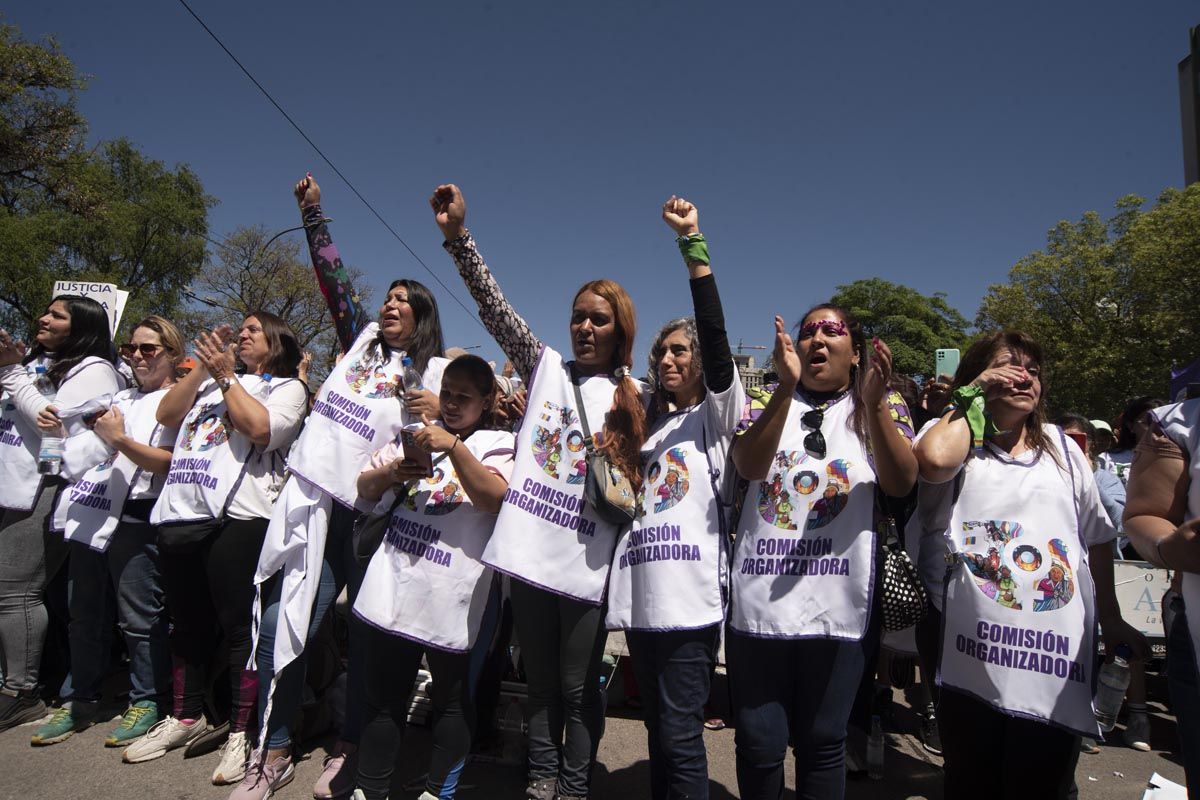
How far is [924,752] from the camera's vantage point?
3680mm

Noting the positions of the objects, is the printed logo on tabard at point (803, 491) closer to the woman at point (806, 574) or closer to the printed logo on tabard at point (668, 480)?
the woman at point (806, 574)

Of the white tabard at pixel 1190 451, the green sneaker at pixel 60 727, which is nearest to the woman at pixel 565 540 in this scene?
the white tabard at pixel 1190 451

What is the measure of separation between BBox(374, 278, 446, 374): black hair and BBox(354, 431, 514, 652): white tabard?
0.67 meters

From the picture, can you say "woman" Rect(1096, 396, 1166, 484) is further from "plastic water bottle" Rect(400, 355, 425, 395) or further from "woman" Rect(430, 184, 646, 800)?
"plastic water bottle" Rect(400, 355, 425, 395)

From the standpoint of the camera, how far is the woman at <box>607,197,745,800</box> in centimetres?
217

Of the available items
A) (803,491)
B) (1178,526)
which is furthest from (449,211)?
(1178,526)

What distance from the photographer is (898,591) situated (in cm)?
203

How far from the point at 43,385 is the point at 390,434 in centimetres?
245

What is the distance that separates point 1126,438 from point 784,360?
186 inches

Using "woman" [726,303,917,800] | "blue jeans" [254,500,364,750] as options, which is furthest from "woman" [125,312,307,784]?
"woman" [726,303,917,800]

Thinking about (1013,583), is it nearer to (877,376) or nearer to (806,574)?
(806,574)

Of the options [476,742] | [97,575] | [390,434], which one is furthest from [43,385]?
[476,742]

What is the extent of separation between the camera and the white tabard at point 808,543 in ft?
6.68

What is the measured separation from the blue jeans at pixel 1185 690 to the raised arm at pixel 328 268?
133 inches
